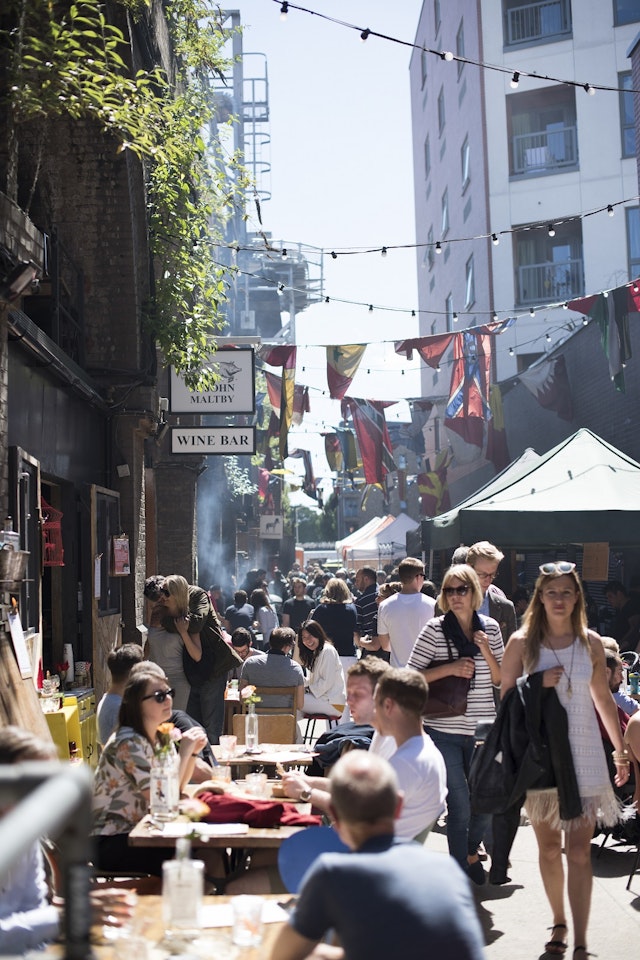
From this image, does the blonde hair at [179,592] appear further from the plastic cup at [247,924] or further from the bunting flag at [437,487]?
the bunting flag at [437,487]

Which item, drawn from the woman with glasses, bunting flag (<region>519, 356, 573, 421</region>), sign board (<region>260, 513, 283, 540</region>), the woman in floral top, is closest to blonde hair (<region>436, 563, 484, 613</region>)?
the woman with glasses

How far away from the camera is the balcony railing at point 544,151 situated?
28.7 m

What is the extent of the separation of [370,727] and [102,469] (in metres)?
7.11

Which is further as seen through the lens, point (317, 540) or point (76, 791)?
point (317, 540)

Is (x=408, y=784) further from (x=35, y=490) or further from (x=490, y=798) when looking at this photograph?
(x=35, y=490)

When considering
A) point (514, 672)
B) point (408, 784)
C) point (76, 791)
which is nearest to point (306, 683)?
point (514, 672)

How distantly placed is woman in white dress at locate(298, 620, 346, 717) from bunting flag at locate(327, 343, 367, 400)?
35.1 feet

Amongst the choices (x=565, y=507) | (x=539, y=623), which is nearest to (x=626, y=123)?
(x=565, y=507)

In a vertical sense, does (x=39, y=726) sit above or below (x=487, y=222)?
below

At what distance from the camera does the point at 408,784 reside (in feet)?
15.3

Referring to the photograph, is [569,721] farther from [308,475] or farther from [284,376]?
[308,475]

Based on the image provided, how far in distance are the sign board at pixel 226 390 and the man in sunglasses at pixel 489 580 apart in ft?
22.1

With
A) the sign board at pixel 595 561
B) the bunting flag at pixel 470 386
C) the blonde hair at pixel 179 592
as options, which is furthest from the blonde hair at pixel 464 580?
the bunting flag at pixel 470 386

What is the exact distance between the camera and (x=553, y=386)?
845 inches
